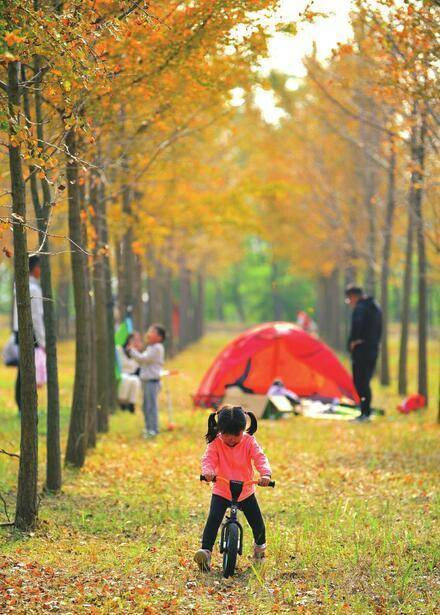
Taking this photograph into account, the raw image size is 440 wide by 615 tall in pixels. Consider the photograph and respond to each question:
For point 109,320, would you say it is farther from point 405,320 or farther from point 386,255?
point 386,255

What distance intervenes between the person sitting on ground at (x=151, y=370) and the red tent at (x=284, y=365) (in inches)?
178

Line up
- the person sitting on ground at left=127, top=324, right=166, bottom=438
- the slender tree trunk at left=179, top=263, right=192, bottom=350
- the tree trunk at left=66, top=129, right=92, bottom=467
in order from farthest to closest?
1. the slender tree trunk at left=179, top=263, right=192, bottom=350
2. the person sitting on ground at left=127, top=324, right=166, bottom=438
3. the tree trunk at left=66, top=129, right=92, bottom=467

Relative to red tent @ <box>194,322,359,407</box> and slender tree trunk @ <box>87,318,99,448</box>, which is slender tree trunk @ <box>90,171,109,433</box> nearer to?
slender tree trunk @ <box>87,318,99,448</box>

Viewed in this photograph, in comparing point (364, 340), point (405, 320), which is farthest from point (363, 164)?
point (364, 340)

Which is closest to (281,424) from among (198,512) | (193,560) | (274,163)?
(198,512)

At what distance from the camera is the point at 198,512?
9.19 meters

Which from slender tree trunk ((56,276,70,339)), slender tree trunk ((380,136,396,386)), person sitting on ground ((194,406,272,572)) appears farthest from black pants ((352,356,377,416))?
slender tree trunk ((56,276,70,339))

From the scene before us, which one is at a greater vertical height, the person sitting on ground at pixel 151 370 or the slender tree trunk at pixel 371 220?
the slender tree trunk at pixel 371 220

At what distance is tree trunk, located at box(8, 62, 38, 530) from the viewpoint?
7570mm

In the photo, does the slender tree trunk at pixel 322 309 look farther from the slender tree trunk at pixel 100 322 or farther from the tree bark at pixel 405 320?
the slender tree trunk at pixel 100 322

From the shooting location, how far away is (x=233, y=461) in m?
7.16

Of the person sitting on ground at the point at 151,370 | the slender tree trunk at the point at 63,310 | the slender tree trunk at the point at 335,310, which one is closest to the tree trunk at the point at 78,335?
the person sitting on ground at the point at 151,370

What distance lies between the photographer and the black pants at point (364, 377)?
54.5 feet

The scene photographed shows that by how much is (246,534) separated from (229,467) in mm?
1405
